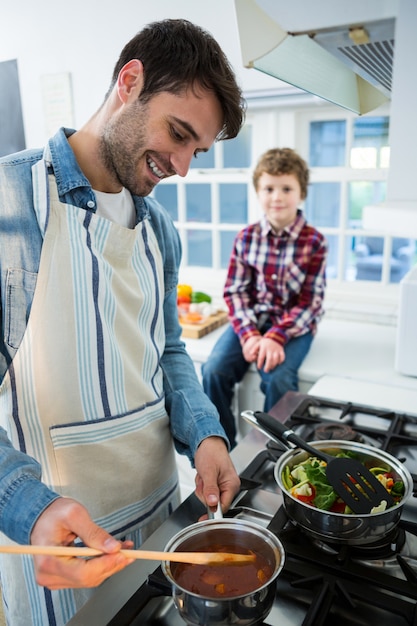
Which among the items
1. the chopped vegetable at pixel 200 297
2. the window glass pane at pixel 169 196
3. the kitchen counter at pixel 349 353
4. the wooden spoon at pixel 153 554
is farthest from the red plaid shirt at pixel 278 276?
the wooden spoon at pixel 153 554

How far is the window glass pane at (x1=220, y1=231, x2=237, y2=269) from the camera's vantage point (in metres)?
2.78

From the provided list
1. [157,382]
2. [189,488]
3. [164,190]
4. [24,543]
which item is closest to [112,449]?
[157,382]

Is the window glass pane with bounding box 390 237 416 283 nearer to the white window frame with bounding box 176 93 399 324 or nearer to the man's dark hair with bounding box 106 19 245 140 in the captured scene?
the white window frame with bounding box 176 93 399 324

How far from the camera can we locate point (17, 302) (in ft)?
2.51

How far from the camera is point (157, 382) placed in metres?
0.98

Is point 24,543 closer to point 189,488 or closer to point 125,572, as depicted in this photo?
point 125,572

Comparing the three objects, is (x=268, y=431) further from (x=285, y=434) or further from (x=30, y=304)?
(x=30, y=304)

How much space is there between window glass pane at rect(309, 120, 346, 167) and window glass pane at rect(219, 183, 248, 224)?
39 cm

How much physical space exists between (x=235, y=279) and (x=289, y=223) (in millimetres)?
308

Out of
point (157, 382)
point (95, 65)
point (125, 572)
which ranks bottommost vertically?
point (125, 572)

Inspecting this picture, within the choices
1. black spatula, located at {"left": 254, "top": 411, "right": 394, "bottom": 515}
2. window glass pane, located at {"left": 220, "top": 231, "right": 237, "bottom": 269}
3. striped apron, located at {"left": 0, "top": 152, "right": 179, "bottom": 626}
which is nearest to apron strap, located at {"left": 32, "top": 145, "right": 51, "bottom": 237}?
striped apron, located at {"left": 0, "top": 152, "right": 179, "bottom": 626}

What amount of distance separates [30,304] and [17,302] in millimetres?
19

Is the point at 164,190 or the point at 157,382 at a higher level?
the point at 164,190

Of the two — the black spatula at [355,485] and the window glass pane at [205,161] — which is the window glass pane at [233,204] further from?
the black spatula at [355,485]
